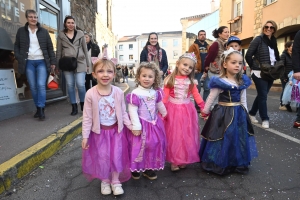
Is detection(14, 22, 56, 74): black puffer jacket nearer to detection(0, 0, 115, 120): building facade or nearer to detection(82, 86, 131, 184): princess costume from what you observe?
detection(0, 0, 115, 120): building facade

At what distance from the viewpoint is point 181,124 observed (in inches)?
110

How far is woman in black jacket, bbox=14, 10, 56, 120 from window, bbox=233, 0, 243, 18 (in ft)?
45.5

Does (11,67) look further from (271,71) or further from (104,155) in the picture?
(271,71)

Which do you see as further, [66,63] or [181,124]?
[66,63]

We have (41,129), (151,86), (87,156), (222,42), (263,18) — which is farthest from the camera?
(263,18)

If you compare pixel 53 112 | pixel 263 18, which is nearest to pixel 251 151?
pixel 53 112

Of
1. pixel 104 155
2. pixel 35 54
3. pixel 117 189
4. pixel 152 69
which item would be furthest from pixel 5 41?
pixel 117 189

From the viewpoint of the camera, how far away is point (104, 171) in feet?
7.41

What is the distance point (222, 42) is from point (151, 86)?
10.0ft

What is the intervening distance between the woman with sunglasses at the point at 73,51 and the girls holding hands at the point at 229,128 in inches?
121

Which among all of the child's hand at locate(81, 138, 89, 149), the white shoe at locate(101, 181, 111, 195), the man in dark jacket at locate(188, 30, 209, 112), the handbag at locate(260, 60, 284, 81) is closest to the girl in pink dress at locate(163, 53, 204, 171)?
the white shoe at locate(101, 181, 111, 195)

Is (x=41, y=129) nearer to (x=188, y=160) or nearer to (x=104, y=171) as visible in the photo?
(x=104, y=171)

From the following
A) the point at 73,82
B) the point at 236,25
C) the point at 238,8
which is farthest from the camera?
the point at 238,8

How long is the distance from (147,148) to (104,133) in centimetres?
49
